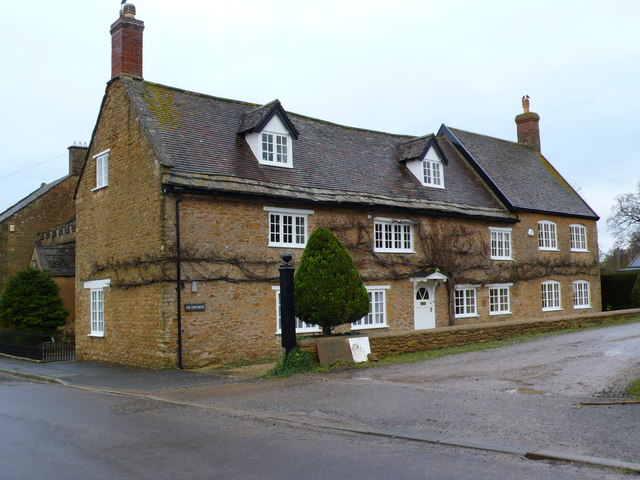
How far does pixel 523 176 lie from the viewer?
31.6 metres

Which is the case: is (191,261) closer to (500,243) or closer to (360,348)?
Answer: (360,348)

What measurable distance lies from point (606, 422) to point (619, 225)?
2308 inches

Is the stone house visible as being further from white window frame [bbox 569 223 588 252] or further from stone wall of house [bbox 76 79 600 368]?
white window frame [bbox 569 223 588 252]

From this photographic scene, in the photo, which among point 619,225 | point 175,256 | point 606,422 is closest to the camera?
point 606,422

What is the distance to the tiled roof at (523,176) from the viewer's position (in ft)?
96.8

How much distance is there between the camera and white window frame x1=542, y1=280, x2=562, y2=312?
29250 mm

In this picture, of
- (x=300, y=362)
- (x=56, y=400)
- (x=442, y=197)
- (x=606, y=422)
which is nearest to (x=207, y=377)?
(x=300, y=362)

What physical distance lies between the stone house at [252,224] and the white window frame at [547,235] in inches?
5.4

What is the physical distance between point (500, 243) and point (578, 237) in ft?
22.1

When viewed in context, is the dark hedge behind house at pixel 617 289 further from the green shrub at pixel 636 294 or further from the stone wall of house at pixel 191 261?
the stone wall of house at pixel 191 261

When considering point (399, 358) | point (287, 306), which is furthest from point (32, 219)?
point (399, 358)

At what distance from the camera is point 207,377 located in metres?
15.5

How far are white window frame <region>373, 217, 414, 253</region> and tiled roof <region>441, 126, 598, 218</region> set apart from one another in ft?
22.3

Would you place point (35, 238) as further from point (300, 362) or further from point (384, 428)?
point (384, 428)
